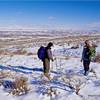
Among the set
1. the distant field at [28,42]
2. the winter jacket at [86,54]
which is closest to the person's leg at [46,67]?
the winter jacket at [86,54]

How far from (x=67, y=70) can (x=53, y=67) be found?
130cm

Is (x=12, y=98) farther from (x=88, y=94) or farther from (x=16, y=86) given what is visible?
(x=88, y=94)

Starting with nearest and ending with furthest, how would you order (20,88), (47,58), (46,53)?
(20,88) < (46,53) < (47,58)

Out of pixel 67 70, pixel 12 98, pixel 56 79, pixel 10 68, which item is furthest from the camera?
pixel 10 68

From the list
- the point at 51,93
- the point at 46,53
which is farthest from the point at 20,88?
the point at 46,53

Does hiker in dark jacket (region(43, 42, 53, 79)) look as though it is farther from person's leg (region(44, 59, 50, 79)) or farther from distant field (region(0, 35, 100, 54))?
distant field (region(0, 35, 100, 54))

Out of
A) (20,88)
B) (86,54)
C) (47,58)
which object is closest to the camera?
(20,88)

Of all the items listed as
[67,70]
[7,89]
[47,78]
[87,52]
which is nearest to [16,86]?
[7,89]

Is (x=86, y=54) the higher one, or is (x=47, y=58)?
(x=86, y=54)

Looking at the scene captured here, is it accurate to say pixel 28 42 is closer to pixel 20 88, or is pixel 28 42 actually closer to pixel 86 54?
pixel 86 54

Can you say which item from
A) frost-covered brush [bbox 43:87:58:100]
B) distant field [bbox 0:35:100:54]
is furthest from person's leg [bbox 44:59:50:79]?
distant field [bbox 0:35:100:54]

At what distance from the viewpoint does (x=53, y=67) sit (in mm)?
15750

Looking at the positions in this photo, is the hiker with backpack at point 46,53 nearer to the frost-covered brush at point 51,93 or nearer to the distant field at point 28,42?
the frost-covered brush at point 51,93

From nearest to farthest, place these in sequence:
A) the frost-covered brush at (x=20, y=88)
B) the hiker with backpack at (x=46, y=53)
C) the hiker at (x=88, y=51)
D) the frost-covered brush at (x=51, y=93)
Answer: the frost-covered brush at (x=51, y=93) < the frost-covered brush at (x=20, y=88) < the hiker with backpack at (x=46, y=53) < the hiker at (x=88, y=51)
